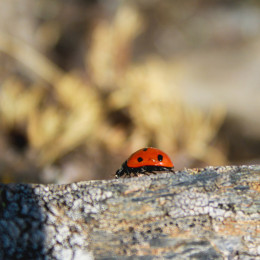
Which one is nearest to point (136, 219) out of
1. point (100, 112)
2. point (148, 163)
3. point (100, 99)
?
point (148, 163)

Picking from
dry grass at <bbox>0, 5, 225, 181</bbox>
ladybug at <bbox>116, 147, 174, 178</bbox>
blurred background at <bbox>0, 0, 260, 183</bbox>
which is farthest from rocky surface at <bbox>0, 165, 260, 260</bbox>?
dry grass at <bbox>0, 5, 225, 181</bbox>

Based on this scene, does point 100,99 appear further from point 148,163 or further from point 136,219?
point 136,219

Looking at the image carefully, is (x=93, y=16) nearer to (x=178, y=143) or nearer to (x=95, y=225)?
(x=178, y=143)

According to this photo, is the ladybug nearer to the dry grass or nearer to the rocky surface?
the rocky surface

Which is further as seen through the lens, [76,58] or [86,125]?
[76,58]

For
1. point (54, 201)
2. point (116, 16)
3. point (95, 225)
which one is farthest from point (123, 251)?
point (116, 16)
